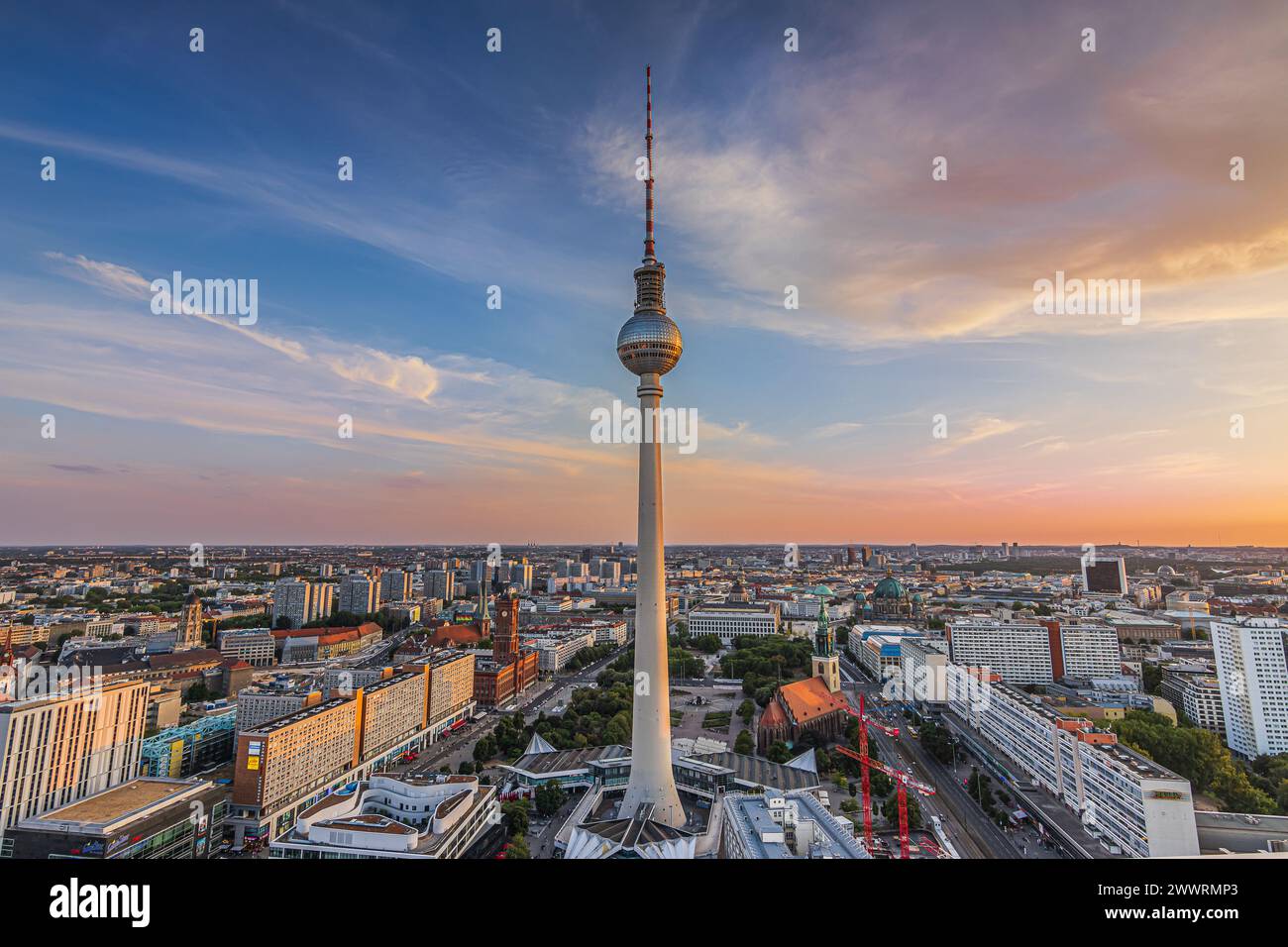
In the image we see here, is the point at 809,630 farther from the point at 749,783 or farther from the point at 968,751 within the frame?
the point at 749,783

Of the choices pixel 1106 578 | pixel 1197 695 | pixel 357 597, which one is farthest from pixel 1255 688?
pixel 357 597

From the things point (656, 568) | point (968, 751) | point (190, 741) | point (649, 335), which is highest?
point (649, 335)

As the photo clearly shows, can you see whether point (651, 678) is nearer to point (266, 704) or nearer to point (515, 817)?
point (515, 817)

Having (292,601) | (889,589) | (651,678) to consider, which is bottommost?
(889,589)

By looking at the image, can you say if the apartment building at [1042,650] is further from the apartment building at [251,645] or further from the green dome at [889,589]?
the apartment building at [251,645]
